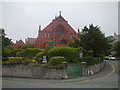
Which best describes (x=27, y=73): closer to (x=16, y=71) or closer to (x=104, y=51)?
(x=16, y=71)

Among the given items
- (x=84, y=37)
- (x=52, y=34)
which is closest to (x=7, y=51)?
(x=84, y=37)

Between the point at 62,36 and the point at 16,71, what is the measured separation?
3685 cm

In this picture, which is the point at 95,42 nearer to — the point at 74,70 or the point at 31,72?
the point at 74,70

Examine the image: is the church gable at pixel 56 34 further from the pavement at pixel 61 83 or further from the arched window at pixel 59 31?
the pavement at pixel 61 83

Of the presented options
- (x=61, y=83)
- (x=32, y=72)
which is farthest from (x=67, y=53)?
(x=61, y=83)

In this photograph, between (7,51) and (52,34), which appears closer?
(7,51)

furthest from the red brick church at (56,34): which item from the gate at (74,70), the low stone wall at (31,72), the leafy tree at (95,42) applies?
the low stone wall at (31,72)

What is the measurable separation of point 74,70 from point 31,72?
18.1 ft

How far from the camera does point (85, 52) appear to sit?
25.4 metres

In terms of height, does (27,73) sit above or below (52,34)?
below

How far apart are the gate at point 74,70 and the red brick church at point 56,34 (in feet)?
106

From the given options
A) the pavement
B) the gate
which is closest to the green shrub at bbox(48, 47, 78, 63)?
the gate

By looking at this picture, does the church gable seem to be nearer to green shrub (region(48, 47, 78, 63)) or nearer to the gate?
green shrub (region(48, 47, 78, 63))

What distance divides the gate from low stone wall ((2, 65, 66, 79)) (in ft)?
3.08
